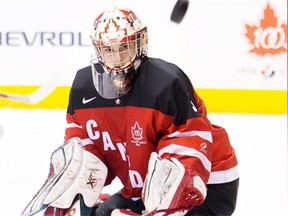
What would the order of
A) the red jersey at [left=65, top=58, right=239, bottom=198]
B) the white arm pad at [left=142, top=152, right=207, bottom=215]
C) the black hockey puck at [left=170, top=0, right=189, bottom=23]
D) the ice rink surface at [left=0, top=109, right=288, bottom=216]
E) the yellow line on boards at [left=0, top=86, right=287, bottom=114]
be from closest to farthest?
the white arm pad at [left=142, top=152, right=207, bottom=215], the red jersey at [left=65, top=58, right=239, bottom=198], the ice rink surface at [left=0, top=109, right=288, bottom=216], the black hockey puck at [left=170, top=0, right=189, bottom=23], the yellow line on boards at [left=0, top=86, right=287, bottom=114]

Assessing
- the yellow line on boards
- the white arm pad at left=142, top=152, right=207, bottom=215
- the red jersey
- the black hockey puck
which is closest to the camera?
the white arm pad at left=142, top=152, right=207, bottom=215

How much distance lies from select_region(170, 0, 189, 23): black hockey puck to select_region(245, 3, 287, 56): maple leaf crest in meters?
0.35

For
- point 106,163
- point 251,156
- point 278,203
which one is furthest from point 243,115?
point 106,163

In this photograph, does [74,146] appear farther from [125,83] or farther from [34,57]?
[34,57]

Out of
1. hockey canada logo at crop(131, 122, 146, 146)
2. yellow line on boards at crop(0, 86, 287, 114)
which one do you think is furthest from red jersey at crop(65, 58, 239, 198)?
yellow line on boards at crop(0, 86, 287, 114)

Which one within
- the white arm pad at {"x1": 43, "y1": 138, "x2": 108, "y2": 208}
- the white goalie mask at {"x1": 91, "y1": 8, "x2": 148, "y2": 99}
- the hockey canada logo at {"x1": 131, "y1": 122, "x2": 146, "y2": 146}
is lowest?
the white arm pad at {"x1": 43, "y1": 138, "x2": 108, "y2": 208}

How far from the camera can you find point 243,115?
3977mm

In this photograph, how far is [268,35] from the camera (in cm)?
397

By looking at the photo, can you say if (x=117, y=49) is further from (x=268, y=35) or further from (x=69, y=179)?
(x=268, y=35)

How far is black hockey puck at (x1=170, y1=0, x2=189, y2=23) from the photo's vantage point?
3883 millimetres

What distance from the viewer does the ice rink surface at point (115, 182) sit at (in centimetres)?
260

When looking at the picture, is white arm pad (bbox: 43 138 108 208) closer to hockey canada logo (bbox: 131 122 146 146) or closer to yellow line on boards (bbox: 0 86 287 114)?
hockey canada logo (bbox: 131 122 146 146)

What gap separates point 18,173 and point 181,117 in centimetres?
117

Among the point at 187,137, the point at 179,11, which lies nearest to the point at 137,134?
the point at 187,137
